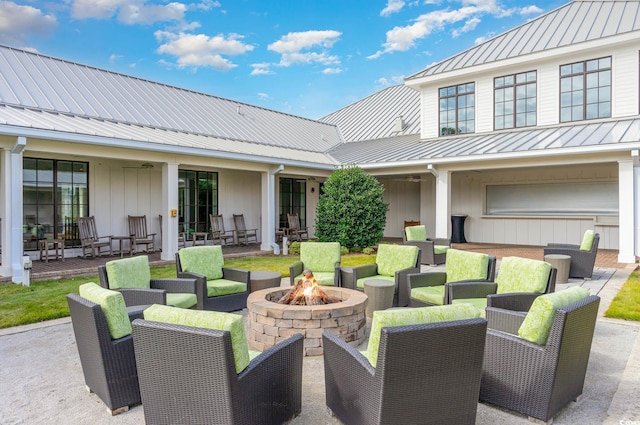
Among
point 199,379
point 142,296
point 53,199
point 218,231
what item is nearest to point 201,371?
point 199,379

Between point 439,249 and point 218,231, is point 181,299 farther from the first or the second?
point 218,231

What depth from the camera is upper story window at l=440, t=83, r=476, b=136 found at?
44.8 feet

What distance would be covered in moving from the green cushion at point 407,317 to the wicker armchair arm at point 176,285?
333 centimetres

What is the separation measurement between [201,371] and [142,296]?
249 cm

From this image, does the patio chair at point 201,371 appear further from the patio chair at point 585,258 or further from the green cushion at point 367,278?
the patio chair at point 585,258

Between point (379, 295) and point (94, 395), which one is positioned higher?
point (379, 295)

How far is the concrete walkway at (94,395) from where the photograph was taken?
297 cm

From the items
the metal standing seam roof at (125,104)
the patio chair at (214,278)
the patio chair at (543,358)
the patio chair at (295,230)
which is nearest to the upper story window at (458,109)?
the metal standing seam roof at (125,104)

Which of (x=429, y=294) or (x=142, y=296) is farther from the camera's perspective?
(x=429, y=294)

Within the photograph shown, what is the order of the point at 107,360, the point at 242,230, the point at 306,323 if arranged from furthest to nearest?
the point at 242,230, the point at 306,323, the point at 107,360

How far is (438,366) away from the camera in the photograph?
2.44 meters

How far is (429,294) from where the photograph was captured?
5.23 meters

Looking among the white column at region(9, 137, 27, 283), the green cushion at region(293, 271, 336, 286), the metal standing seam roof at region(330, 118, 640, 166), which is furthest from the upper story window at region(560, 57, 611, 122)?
the white column at region(9, 137, 27, 283)

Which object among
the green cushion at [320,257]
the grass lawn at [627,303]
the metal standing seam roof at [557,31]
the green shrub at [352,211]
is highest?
the metal standing seam roof at [557,31]
